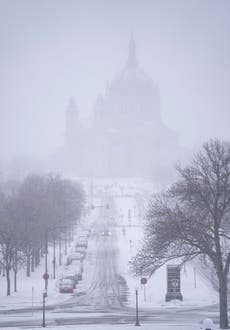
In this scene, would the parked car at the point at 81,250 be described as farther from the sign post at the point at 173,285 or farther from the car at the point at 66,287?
the sign post at the point at 173,285

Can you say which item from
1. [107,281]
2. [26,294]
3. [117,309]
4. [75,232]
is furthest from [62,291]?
[75,232]

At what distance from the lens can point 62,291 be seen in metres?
38.5

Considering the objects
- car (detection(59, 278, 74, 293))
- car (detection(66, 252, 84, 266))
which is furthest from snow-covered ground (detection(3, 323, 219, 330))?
car (detection(66, 252, 84, 266))

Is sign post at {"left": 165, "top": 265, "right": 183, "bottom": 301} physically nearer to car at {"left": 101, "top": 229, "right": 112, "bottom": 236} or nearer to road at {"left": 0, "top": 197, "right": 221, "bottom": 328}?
road at {"left": 0, "top": 197, "right": 221, "bottom": 328}

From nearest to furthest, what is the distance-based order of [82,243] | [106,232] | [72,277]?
1. [72,277]
2. [82,243]
3. [106,232]

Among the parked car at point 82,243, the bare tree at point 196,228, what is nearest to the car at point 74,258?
the parked car at point 82,243

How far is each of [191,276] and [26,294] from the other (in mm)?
14207

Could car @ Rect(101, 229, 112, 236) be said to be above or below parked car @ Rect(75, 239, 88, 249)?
above

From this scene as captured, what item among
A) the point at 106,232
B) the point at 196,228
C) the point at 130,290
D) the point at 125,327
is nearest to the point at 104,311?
the point at 125,327

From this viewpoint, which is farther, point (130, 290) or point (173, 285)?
point (130, 290)

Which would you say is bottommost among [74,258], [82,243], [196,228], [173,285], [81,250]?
[173,285]

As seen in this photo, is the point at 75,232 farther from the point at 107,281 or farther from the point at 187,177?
the point at 187,177

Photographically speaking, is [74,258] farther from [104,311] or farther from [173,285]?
[104,311]

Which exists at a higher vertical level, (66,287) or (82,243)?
(82,243)
